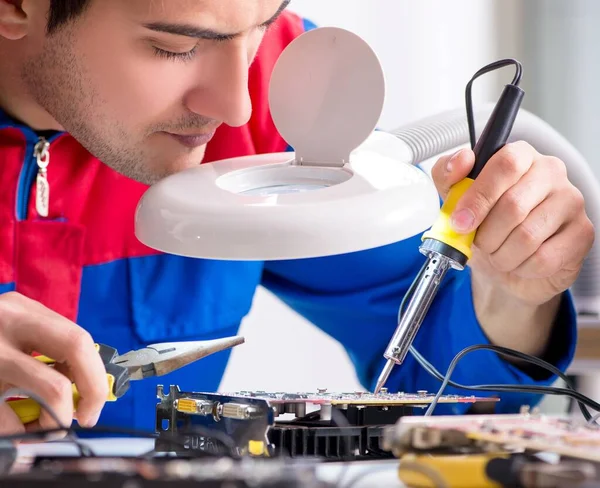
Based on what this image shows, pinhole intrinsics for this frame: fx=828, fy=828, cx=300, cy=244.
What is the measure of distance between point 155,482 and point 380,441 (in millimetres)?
297

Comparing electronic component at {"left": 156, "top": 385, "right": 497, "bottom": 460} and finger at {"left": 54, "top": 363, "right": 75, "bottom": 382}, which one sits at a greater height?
finger at {"left": 54, "top": 363, "right": 75, "bottom": 382}

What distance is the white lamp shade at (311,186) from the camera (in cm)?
67

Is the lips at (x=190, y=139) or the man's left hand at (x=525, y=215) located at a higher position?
the lips at (x=190, y=139)

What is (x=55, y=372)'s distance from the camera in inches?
25.7

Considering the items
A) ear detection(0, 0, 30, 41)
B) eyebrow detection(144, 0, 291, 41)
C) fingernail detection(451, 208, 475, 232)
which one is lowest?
fingernail detection(451, 208, 475, 232)

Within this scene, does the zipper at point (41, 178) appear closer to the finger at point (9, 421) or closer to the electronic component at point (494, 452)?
the finger at point (9, 421)

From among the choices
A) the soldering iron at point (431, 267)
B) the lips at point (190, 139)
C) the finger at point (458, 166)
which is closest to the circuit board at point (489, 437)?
the soldering iron at point (431, 267)

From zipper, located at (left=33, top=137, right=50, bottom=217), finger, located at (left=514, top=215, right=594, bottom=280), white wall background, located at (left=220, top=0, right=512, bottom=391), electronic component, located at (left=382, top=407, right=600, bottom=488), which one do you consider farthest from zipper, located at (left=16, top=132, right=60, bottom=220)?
white wall background, located at (left=220, top=0, right=512, bottom=391)

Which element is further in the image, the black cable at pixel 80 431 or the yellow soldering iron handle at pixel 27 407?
the yellow soldering iron handle at pixel 27 407

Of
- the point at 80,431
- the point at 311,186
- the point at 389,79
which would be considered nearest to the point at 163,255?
the point at 311,186

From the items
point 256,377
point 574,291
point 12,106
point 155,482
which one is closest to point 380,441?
point 155,482

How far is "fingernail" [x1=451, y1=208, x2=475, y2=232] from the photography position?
2.46 ft

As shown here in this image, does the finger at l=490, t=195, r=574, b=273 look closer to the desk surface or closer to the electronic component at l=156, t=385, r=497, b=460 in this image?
the electronic component at l=156, t=385, r=497, b=460

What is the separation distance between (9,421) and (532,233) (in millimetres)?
524
